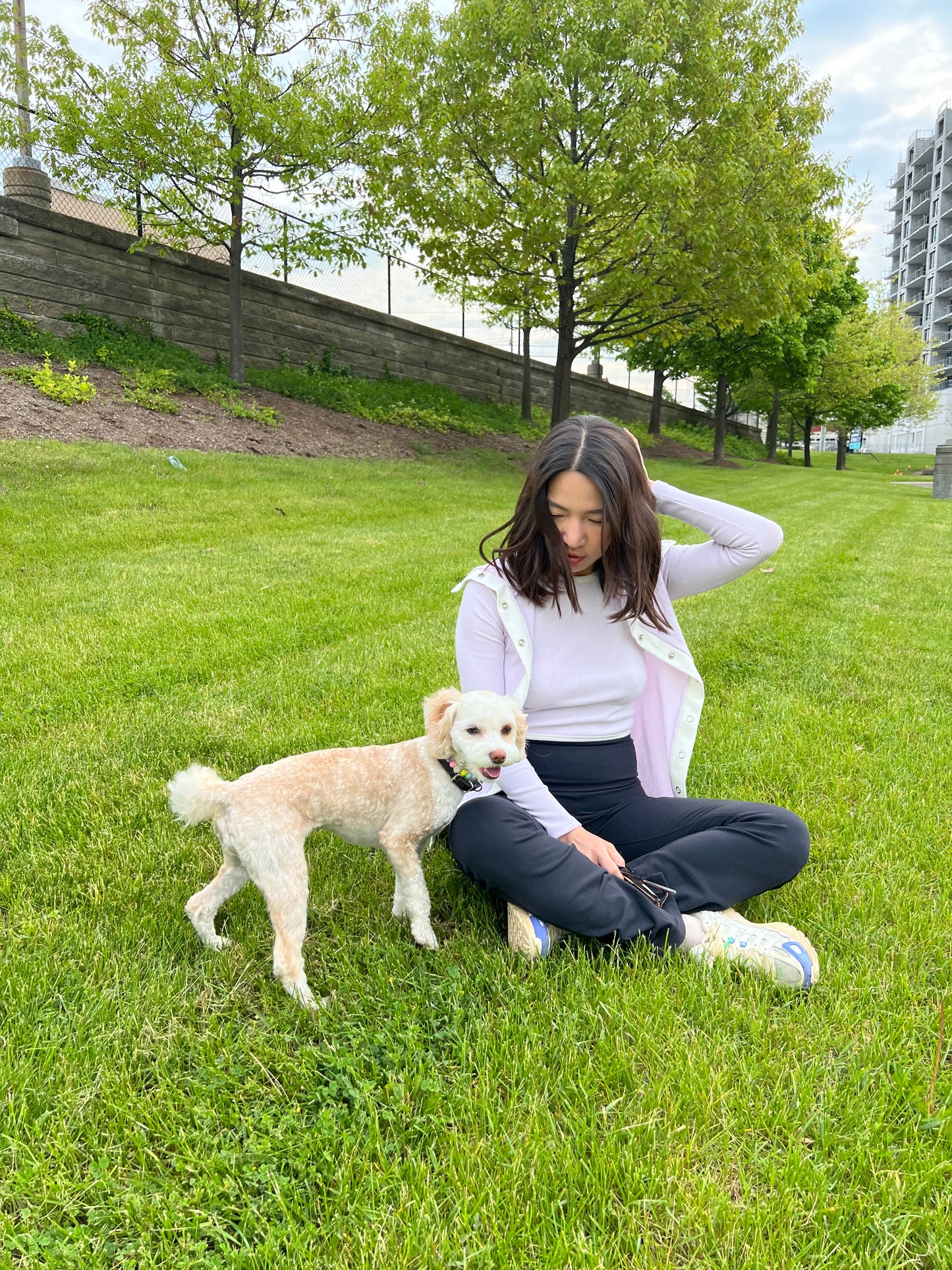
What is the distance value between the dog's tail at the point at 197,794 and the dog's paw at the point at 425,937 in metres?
0.75

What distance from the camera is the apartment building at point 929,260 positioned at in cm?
7344

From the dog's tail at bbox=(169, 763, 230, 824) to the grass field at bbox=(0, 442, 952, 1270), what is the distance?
0.49 meters

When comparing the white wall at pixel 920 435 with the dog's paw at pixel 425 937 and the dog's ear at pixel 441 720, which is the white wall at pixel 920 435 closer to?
the dog's ear at pixel 441 720

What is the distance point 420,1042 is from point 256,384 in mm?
15404

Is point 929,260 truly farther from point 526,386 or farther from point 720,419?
point 526,386

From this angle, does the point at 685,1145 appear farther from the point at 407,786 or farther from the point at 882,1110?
the point at 407,786

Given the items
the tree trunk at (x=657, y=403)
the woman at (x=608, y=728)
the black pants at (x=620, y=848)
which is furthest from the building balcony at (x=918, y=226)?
the black pants at (x=620, y=848)

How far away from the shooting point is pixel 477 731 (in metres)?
2.39

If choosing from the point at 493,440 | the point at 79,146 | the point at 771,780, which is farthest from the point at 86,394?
the point at 771,780

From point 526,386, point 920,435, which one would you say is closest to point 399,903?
point 526,386

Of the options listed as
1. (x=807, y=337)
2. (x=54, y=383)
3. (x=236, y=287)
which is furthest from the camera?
(x=807, y=337)

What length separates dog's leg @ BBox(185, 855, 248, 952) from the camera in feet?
7.83

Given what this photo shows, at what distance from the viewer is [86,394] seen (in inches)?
437

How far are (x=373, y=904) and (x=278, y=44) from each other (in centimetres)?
1608
